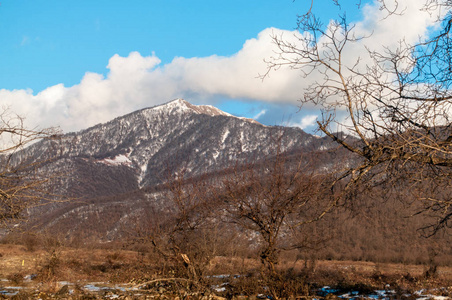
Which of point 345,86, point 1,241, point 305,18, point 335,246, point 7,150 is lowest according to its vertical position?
point 335,246

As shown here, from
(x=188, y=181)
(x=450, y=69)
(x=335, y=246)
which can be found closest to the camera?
(x=450, y=69)

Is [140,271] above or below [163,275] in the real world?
below

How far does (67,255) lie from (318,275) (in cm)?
Result: 1673

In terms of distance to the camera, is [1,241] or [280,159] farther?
[1,241]

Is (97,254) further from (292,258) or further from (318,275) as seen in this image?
(318,275)

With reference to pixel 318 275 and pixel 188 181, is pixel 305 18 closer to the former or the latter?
pixel 188 181

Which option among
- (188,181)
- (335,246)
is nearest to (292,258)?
(335,246)

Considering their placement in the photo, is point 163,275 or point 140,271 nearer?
point 163,275

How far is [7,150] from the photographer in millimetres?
6078

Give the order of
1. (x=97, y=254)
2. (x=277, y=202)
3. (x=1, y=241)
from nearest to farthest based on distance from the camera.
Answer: (x=277, y=202)
(x=97, y=254)
(x=1, y=241)

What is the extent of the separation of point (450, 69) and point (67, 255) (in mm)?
26692

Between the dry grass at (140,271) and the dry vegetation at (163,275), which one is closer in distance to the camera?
the dry vegetation at (163,275)

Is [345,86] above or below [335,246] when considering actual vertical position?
above

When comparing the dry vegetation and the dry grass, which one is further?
the dry grass
